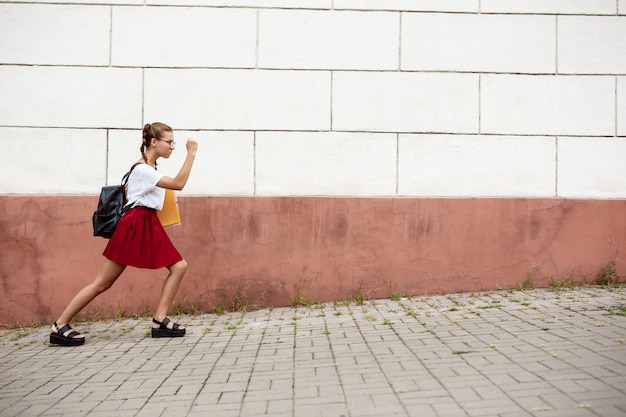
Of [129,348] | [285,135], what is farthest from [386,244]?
[129,348]

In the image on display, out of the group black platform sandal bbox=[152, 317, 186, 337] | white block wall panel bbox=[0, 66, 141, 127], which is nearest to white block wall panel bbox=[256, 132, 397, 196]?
white block wall panel bbox=[0, 66, 141, 127]

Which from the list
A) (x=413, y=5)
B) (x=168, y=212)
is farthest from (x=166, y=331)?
(x=413, y=5)

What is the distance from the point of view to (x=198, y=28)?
5898 mm

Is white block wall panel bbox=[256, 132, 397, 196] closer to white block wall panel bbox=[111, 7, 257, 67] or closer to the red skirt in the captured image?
white block wall panel bbox=[111, 7, 257, 67]

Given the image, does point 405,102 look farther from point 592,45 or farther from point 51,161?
point 51,161

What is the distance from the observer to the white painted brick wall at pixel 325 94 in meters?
5.83

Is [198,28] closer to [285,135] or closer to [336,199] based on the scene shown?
[285,135]

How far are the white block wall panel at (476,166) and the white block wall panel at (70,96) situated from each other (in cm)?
293

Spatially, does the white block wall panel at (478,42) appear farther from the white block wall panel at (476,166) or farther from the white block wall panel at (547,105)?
the white block wall panel at (476,166)

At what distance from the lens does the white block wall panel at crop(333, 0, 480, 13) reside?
5945 millimetres

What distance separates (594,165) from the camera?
19.8 ft

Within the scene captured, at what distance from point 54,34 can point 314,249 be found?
3.50 m

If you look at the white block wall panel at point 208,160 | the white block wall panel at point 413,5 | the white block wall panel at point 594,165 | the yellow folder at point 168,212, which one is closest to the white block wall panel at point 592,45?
the white block wall panel at point 594,165

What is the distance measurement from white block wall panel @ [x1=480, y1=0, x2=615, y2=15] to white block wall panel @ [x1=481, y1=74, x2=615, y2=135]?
70 centimetres
